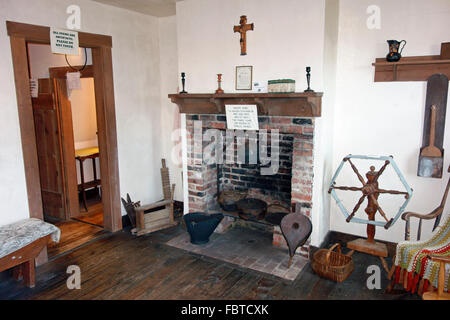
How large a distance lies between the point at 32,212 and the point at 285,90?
2615 mm

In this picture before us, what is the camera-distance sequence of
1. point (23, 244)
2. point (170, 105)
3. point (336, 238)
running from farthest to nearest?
point (170, 105)
point (336, 238)
point (23, 244)

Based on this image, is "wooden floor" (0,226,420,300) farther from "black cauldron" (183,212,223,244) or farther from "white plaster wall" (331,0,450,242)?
"white plaster wall" (331,0,450,242)

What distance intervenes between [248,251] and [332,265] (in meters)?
0.90

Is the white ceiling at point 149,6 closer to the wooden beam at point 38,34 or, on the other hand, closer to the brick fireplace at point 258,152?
the wooden beam at point 38,34

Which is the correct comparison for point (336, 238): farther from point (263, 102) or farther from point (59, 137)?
point (59, 137)

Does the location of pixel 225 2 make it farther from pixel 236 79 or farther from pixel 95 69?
pixel 95 69

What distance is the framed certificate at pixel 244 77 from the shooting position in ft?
11.4

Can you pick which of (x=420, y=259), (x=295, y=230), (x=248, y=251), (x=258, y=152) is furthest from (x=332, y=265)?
(x=258, y=152)

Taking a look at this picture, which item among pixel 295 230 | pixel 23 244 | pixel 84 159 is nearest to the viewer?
pixel 23 244

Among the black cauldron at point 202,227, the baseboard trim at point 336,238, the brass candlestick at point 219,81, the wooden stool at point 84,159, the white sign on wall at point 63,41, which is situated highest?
the white sign on wall at point 63,41

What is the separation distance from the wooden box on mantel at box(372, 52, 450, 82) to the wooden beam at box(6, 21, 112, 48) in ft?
9.26

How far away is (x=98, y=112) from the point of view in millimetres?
3992


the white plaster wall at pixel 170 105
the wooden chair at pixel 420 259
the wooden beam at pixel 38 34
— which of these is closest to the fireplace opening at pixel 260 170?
the white plaster wall at pixel 170 105
